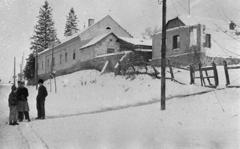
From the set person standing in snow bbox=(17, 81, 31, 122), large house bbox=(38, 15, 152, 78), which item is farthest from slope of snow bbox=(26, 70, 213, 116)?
large house bbox=(38, 15, 152, 78)

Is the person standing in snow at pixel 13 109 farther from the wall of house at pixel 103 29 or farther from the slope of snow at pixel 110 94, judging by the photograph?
the wall of house at pixel 103 29

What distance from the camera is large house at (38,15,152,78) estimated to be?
121 feet

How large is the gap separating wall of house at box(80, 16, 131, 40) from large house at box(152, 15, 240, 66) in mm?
12253

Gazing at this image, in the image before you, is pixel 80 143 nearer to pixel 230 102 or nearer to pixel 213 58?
pixel 230 102

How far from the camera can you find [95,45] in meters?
36.9

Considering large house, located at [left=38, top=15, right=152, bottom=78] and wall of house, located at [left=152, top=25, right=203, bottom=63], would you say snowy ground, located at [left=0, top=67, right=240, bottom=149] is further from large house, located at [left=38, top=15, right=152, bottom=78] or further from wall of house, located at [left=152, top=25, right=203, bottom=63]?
large house, located at [left=38, top=15, right=152, bottom=78]

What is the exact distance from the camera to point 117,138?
9828 millimetres

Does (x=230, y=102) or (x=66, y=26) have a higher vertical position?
(x=66, y=26)

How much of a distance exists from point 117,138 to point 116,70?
16.5m

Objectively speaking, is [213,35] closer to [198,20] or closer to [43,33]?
[198,20]

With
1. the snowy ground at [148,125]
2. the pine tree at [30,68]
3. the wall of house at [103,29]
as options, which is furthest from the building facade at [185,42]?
the pine tree at [30,68]

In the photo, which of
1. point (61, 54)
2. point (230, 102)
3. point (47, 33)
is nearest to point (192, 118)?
point (230, 102)

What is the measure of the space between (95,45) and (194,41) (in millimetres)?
12556

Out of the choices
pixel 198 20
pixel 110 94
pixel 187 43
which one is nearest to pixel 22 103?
pixel 110 94
